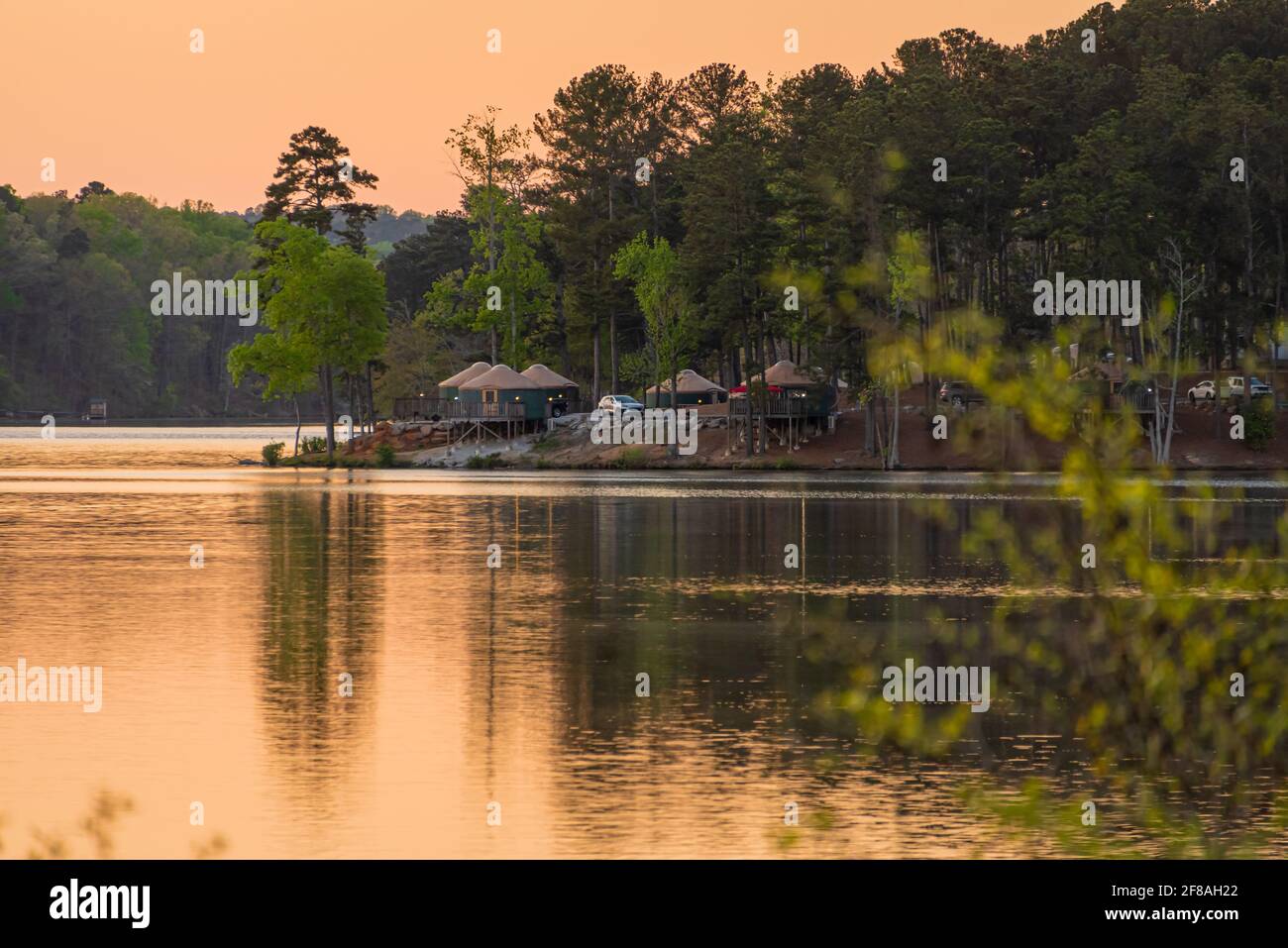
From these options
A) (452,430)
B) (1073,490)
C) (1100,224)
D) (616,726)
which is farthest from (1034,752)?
(452,430)

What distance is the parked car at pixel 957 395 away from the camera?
106631mm

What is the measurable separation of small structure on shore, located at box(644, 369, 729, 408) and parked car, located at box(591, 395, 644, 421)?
39.3 inches

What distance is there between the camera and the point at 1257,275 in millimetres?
101312

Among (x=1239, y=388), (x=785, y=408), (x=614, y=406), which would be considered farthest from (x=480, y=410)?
(x=1239, y=388)

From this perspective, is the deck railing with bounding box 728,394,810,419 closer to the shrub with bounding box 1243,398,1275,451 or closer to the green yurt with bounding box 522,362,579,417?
the green yurt with bounding box 522,362,579,417

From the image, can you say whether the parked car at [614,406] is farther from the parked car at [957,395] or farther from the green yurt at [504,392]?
the parked car at [957,395]

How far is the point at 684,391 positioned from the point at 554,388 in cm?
963

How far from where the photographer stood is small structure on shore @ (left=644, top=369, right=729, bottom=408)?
403 feet

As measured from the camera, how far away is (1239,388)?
10725 cm

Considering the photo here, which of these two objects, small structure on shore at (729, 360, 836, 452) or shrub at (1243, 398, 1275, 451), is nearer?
shrub at (1243, 398, 1275, 451)

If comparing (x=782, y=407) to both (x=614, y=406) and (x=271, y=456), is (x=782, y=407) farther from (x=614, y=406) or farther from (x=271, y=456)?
(x=271, y=456)

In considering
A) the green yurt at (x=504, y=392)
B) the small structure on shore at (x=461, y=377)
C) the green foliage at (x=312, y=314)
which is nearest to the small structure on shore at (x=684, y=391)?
the green yurt at (x=504, y=392)

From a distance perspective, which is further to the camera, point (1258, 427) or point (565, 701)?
point (1258, 427)

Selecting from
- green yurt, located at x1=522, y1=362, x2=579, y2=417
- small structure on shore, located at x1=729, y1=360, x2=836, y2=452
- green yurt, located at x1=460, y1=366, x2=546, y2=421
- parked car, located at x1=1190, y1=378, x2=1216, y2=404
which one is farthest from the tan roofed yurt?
parked car, located at x1=1190, y1=378, x2=1216, y2=404
